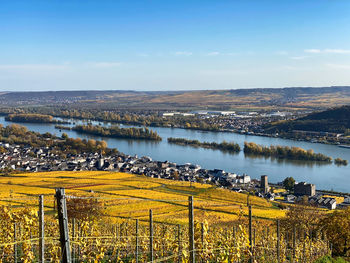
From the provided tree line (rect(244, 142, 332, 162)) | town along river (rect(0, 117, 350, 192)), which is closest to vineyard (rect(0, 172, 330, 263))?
town along river (rect(0, 117, 350, 192))

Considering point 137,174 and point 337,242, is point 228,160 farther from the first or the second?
point 337,242

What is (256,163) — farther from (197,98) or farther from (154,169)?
(197,98)

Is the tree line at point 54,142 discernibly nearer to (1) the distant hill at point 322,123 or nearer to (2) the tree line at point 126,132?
(2) the tree line at point 126,132

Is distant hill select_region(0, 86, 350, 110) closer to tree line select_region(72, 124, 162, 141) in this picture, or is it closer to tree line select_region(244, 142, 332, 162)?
tree line select_region(72, 124, 162, 141)

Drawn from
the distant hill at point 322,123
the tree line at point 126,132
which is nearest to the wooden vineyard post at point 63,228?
the tree line at point 126,132

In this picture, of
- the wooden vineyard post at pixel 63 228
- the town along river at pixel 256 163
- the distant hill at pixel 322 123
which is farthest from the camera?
the distant hill at pixel 322 123

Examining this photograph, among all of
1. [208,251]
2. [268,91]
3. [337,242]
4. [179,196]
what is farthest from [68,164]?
[268,91]
